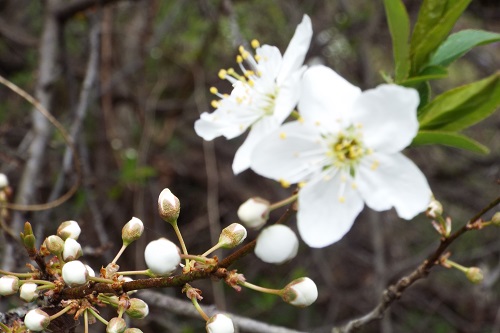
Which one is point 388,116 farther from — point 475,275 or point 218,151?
point 218,151

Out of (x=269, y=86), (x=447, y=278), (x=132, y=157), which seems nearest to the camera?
(x=269, y=86)

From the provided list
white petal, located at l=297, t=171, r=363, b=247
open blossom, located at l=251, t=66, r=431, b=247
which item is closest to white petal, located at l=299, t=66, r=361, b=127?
open blossom, located at l=251, t=66, r=431, b=247

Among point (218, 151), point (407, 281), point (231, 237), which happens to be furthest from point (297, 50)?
point (218, 151)

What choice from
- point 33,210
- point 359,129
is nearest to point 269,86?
point 359,129

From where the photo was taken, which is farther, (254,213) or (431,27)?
(431,27)

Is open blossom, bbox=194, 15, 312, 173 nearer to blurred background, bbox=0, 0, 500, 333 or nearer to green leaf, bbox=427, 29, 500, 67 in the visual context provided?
green leaf, bbox=427, 29, 500, 67

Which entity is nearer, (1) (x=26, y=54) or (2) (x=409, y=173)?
(2) (x=409, y=173)

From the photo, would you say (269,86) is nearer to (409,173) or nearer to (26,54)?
(409,173)
